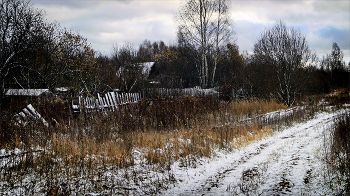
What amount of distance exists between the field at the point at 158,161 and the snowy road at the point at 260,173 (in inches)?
0.7

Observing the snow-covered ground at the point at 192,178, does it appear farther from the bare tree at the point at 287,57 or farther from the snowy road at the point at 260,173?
the bare tree at the point at 287,57

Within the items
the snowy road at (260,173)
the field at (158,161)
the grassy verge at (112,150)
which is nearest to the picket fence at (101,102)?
the grassy verge at (112,150)

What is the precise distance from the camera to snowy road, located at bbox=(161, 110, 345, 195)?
410 cm

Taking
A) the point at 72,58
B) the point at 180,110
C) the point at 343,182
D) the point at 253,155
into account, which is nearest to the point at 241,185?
the point at 343,182

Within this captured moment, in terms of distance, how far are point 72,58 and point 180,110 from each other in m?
14.3

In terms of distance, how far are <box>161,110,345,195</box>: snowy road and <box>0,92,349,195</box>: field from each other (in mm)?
17

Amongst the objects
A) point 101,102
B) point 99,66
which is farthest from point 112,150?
point 99,66

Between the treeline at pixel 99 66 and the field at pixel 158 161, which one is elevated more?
the treeline at pixel 99 66

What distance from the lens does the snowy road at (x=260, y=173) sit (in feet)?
13.5

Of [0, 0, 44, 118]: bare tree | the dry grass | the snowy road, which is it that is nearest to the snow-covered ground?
the snowy road

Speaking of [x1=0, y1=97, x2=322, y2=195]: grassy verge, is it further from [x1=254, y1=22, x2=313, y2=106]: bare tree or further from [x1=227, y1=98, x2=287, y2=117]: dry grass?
[x1=254, y1=22, x2=313, y2=106]: bare tree

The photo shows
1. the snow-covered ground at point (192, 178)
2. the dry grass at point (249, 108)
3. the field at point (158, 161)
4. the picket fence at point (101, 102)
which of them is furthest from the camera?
the dry grass at point (249, 108)

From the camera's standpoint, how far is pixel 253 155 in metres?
6.45

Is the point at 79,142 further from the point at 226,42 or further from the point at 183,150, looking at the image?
the point at 226,42
